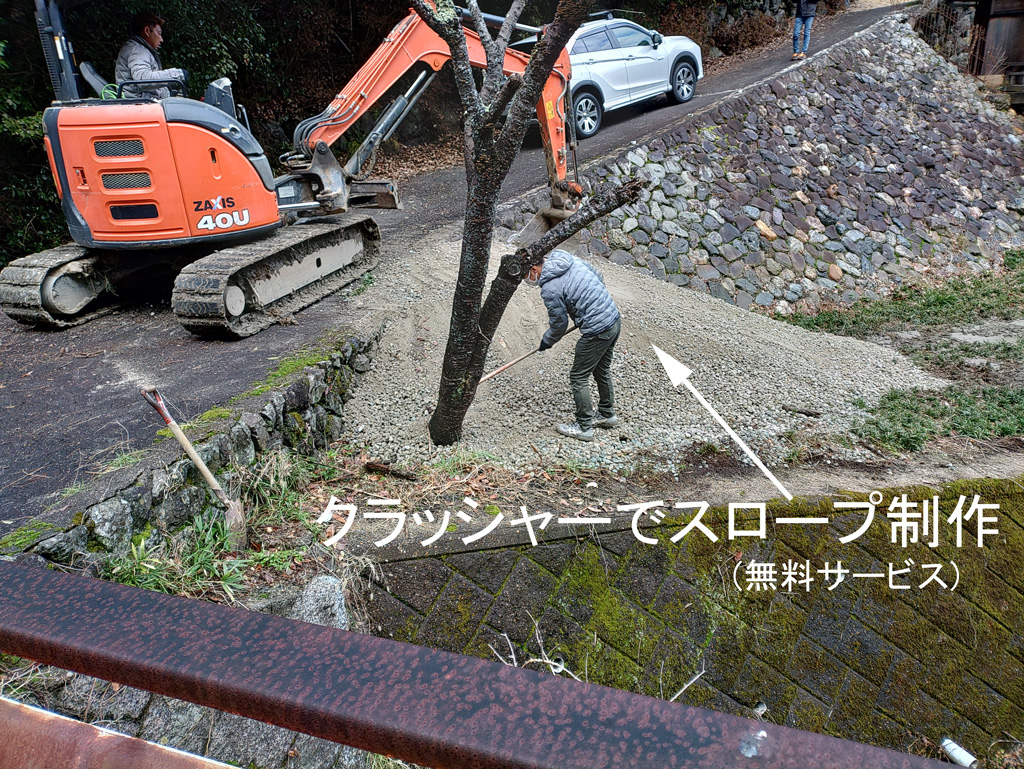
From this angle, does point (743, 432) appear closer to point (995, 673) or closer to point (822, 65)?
point (995, 673)

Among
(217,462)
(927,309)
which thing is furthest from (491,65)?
(927,309)

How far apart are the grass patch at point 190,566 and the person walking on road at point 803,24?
1440 centimetres

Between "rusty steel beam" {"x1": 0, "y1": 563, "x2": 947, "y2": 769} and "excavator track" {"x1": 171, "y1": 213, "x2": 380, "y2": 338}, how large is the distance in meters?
5.28

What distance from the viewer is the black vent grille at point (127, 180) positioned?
587 cm

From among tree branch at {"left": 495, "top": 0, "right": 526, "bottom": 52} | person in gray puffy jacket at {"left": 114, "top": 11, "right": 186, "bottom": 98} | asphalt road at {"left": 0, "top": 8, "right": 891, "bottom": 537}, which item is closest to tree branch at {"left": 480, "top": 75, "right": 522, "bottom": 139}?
tree branch at {"left": 495, "top": 0, "right": 526, "bottom": 52}

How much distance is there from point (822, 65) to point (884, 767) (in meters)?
→ 15.1

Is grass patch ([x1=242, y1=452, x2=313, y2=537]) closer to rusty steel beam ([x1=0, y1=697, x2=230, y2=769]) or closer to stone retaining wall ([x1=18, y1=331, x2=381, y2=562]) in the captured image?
stone retaining wall ([x1=18, y1=331, x2=381, y2=562])

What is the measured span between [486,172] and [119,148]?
11.2 feet

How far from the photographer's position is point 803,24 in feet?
45.9

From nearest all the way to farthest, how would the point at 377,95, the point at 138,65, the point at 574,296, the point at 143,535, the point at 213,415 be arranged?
the point at 143,535, the point at 213,415, the point at 574,296, the point at 138,65, the point at 377,95

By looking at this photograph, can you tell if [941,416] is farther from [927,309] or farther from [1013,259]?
[1013,259]

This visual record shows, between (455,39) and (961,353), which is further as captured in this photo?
(961,353)

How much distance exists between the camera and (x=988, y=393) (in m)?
6.82

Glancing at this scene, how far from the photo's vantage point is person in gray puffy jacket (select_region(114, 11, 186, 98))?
6181mm
